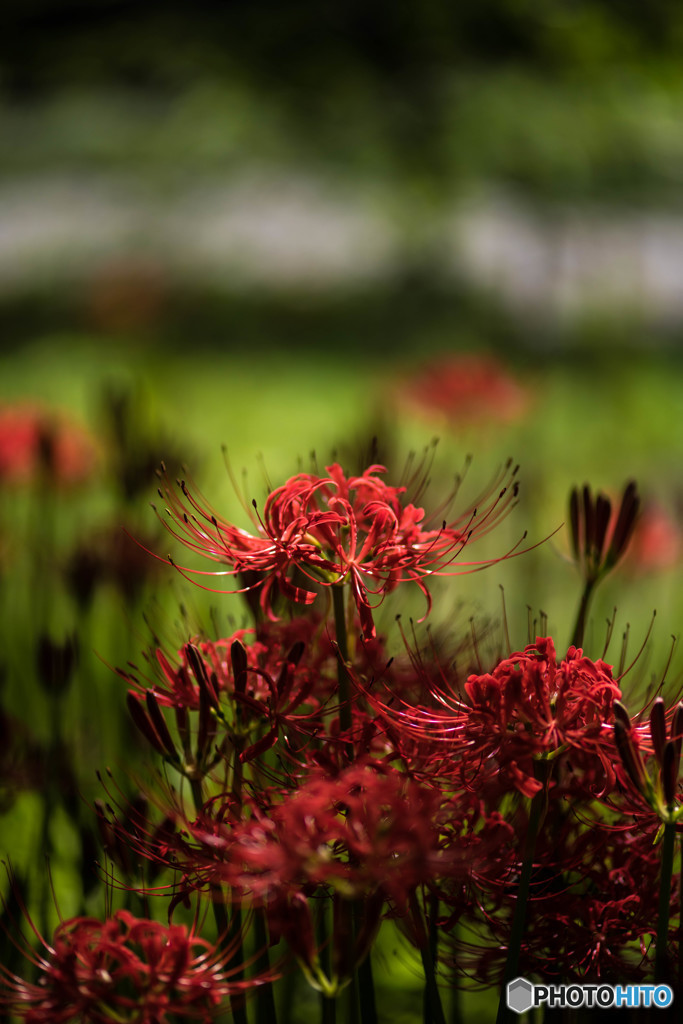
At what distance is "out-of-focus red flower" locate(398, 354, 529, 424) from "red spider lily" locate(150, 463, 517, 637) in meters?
0.77

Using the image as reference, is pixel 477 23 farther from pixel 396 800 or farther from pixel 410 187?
pixel 396 800

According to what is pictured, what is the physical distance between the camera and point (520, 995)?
0.32 meters

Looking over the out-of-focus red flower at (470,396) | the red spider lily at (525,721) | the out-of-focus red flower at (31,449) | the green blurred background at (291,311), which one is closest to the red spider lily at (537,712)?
the red spider lily at (525,721)

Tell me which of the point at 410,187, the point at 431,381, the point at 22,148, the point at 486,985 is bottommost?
the point at 486,985

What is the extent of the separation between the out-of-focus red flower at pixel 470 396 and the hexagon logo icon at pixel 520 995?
0.84 meters

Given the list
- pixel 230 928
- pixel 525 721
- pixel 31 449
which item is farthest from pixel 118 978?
pixel 31 449

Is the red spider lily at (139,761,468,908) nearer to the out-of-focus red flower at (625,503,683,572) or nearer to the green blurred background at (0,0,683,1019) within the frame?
the green blurred background at (0,0,683,1019)

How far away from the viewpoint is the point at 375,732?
0.32 m

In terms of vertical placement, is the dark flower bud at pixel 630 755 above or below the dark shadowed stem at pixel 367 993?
above

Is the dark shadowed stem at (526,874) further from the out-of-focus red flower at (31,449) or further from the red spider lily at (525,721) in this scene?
the out-of-focus red flower at (31,449)

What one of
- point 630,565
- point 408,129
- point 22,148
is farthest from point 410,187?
point 22,148

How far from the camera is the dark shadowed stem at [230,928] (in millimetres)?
312

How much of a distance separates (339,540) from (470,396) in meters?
0.80

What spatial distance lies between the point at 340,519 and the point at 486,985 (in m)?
0.21
